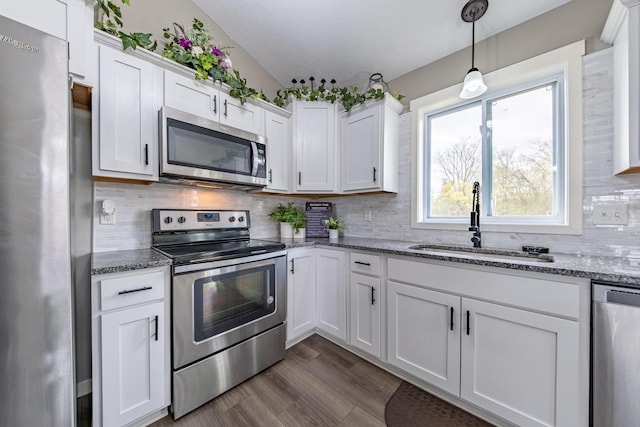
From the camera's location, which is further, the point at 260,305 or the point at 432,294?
the point at 260,305

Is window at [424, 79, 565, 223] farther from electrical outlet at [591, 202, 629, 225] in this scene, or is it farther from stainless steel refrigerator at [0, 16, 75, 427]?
stainless steel refrigerator at [0, 16, 75, 427]

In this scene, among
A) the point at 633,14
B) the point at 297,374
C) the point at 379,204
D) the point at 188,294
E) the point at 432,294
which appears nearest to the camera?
the point at 633,14

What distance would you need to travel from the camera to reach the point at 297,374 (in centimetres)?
179

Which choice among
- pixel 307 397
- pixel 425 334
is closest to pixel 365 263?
pixel 425 334

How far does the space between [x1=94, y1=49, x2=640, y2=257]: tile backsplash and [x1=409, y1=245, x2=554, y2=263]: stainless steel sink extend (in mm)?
97

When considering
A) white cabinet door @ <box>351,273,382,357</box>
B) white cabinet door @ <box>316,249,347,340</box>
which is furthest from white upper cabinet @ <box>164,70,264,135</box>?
white cabinet door @ <box>351,273,382,357</box>

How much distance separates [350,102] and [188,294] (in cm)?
205

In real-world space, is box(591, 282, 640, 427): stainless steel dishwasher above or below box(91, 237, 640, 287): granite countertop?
below

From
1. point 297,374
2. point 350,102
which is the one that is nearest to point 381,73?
point 350,102

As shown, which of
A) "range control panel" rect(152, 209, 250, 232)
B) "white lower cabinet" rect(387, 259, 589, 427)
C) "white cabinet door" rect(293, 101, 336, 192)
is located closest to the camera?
"white lower cabinet" rect(387, 259, 589, 427)

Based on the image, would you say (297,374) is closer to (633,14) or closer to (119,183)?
(119,183)

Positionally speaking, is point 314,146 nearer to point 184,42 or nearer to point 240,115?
point 240,115

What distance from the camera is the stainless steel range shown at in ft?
4.57

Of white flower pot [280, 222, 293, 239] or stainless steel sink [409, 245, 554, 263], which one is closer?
stainless steel sink [409, 245, 554, 263]
